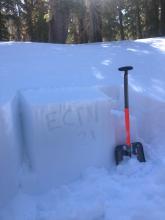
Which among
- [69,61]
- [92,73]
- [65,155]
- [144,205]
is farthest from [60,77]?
[144,205]

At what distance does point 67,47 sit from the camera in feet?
31.6

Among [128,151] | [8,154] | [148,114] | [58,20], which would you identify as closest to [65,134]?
[8,154]

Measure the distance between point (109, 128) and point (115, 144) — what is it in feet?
0.94

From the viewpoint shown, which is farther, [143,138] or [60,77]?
[60,77]

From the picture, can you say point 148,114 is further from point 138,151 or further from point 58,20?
point 58,20

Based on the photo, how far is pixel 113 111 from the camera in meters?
5.67

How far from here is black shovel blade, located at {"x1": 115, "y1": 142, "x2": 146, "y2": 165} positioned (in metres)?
5.14

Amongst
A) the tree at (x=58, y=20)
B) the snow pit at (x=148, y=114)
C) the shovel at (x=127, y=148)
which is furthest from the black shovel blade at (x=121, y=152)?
the tree at (x=58, y=20)

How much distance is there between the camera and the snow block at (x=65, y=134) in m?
4.75

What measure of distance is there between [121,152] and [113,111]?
2.40ft

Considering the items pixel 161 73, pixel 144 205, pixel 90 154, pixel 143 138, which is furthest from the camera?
pixel 161 73

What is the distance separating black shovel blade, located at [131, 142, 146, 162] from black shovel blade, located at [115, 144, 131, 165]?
91mm

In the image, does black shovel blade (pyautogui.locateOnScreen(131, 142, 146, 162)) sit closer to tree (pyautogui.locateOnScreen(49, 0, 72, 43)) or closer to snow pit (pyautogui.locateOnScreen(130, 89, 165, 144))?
snow pit (pyautogui.locateOnScreen(130, 89, 165, 144))

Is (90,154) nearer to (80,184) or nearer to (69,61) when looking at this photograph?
(80,184)
